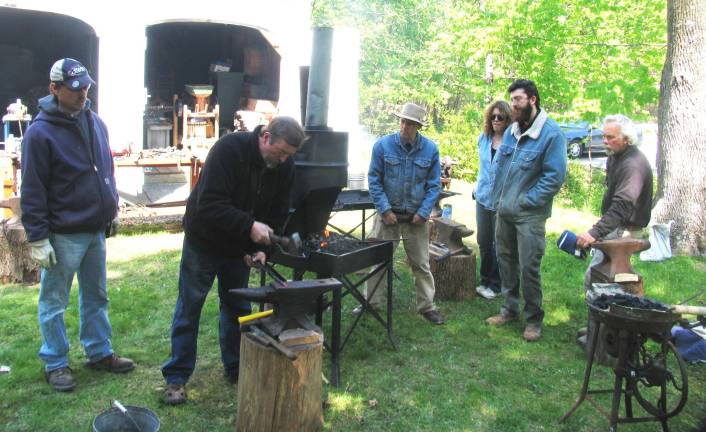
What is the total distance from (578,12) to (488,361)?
25.4 ft

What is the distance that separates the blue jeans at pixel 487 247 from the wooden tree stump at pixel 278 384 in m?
2.88

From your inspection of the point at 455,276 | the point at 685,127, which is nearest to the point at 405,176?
Result: the point at 455,276

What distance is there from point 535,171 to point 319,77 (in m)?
2.07

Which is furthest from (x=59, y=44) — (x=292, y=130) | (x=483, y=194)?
(x=292, y=130)

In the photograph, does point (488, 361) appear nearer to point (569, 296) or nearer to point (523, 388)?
point (523, 388)

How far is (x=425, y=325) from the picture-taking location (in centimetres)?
493

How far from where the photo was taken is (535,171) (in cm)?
448

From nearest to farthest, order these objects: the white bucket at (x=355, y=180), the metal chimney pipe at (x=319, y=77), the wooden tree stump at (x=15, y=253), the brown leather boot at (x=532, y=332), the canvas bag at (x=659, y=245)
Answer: the brown leather boot at (x=532, y=332), the metal chimney pipe at (x=319, y=77), the wooden tree stump at (x=15, y=253), the canvas bag at (x=659, y=245), the white bucket at (x=355, y=180)

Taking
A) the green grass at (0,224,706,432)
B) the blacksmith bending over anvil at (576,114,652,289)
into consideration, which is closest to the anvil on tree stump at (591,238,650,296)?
the blacksmith bending over anvil at (576,114,652,289)

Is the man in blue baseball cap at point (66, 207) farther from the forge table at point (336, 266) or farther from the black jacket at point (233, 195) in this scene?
the forge table at point (336, 266)

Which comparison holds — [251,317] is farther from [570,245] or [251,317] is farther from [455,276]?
[455,276]

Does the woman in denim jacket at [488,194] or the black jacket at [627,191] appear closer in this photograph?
the black jacket at [627,191]

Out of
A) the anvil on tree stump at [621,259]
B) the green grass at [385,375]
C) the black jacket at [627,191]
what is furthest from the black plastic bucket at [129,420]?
the anvil on tree stump at [621,259]

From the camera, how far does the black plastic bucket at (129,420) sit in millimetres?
2805
